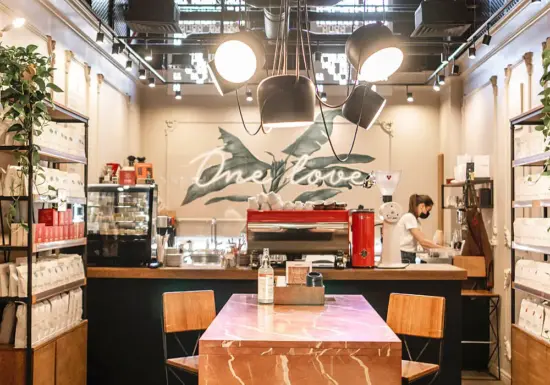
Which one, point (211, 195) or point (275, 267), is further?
point (211, 195)

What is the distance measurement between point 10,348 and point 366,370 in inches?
94.2

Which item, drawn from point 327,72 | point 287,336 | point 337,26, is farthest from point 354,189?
point 287,336

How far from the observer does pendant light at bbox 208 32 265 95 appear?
9.96 ft

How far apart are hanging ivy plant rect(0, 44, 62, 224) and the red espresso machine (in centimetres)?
232

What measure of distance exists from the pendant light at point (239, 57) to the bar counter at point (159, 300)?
203 centimetres

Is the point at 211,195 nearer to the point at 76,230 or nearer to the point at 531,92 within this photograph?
the point at 76,230

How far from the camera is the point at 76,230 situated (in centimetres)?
471

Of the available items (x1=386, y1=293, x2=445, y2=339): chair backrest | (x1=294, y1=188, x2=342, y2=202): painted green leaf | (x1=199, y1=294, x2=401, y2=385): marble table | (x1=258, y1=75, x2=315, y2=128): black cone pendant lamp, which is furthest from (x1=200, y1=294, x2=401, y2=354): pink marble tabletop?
(x1=294, y1=188, x2=342, y2=202): painted green leaf

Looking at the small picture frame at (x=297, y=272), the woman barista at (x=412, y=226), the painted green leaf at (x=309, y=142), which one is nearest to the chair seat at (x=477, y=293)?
the woman barista at (x=412, y=226)

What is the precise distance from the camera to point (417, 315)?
3750 millimetres

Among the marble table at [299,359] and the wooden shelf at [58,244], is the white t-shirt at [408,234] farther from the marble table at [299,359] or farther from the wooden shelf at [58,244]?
the marble table at [299,359]

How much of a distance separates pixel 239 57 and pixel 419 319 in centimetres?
192

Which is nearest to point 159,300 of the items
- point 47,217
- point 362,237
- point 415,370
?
point 47,217

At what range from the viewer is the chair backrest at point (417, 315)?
11.9 feet
